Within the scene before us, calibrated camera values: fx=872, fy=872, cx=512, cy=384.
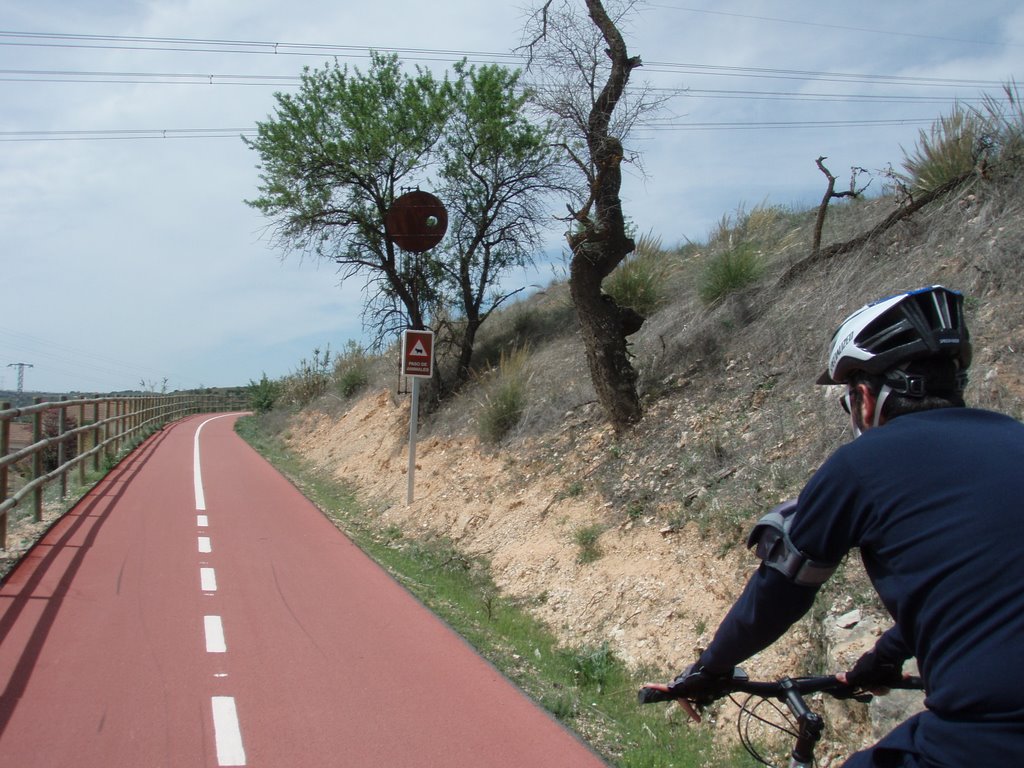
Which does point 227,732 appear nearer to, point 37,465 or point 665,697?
point 665,697

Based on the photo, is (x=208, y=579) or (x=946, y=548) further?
(x=208, y=579)

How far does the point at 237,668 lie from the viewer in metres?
6.53

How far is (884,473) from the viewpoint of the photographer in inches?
83.7

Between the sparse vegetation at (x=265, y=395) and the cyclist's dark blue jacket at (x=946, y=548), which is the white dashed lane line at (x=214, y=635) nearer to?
the cyclist's dark blue jacket at (x=946, y=548)

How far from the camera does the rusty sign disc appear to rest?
1822 cm

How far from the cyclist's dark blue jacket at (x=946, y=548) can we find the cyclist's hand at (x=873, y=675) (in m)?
0.73

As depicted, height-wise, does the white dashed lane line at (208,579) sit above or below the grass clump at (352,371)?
below

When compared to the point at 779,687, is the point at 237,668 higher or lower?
lower

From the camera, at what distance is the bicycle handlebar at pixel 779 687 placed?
2.71m

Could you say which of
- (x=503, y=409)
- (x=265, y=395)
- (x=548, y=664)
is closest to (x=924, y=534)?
(x=548, y=664)

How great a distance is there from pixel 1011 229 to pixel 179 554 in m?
9.94

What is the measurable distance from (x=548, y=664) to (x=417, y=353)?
8347 mm

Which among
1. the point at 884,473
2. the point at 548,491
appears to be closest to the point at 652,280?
the point at 548,491

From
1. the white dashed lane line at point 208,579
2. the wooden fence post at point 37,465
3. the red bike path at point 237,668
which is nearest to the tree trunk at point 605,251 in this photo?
the red bike path at point 237,668
